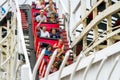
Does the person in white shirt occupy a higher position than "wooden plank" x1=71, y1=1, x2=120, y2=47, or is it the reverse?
"wooden plank" x1=71, y1=1, x2=120, y2=47

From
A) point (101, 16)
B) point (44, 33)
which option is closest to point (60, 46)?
point (44, 33)

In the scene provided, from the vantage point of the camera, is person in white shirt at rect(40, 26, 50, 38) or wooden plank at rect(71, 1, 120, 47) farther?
person in white shirt at rect(40, 26, 50, 38)

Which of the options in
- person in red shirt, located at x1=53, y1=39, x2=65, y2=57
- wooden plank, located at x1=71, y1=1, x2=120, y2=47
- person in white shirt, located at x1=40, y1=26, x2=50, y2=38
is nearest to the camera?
wooden plank, located at x1=71, y1=1, x2=120, y2=47

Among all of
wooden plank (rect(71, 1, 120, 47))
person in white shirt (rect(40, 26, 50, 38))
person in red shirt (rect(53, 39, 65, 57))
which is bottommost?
person in red shirt (rect(53, 39, 65, 57))

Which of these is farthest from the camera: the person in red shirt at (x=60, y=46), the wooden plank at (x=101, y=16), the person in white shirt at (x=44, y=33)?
the person in white shirt at (x=44, y=33)

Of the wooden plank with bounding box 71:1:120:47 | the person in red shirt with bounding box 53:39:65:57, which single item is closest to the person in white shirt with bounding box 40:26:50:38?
the person in red shirt with bounding box 53:39:65:57

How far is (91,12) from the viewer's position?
5.85 metres

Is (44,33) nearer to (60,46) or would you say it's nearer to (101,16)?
(60,46)

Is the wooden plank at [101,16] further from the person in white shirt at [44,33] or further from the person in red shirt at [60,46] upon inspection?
the person in white shirt at [44,33]

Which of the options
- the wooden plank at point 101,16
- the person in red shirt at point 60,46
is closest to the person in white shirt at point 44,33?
the person in red shirt at point 60,46

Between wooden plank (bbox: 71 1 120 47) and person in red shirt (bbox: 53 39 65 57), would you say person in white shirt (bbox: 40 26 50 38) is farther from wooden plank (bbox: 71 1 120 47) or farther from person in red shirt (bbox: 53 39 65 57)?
wooden plank (bbox: 71 1 120 47)

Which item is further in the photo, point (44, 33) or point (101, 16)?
point (44, 33)

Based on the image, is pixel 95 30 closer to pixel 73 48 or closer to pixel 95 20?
pixel 95 20

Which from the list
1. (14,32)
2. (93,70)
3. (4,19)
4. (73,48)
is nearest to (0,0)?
(4,19)
